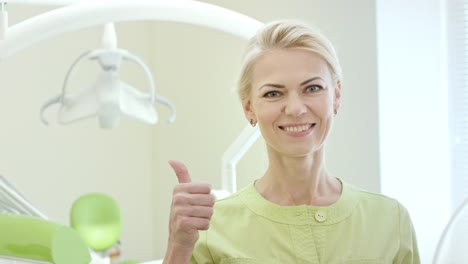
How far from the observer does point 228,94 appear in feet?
11.6

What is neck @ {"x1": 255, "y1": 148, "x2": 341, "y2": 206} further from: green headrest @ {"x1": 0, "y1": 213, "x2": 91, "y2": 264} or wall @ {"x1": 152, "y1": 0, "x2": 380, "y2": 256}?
wall @ {"x1": 152, "y1": 0, "x2": 380, "y2": 256}

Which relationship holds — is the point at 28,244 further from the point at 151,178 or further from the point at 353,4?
the point at 151,178

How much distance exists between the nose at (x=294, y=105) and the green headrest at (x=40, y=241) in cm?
47

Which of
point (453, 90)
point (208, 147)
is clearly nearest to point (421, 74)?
point (453, 90)

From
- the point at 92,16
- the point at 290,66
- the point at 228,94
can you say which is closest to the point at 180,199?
the point at 290,66

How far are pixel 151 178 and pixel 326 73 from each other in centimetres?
273

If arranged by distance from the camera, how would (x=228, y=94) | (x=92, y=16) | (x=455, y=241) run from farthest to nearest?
1. (x=228, y=94)
2. (x=92, y=16)
3. (x=455, y=241)

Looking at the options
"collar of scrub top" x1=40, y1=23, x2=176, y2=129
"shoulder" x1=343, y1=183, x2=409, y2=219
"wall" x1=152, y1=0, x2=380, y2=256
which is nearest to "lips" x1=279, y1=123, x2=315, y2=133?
"shoulder" x1=343, y1=183, x2=409, y2=219

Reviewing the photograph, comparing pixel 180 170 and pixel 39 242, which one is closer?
pixel 39 242

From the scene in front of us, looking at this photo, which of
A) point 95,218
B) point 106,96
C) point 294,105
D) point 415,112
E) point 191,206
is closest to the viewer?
point 191,206

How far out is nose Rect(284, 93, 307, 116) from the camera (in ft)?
4.48

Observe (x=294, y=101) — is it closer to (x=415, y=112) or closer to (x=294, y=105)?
(x=294, y=105)

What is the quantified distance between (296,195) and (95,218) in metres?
1.11

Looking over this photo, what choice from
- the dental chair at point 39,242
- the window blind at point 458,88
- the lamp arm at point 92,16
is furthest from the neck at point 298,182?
the window blind at point 458,88
